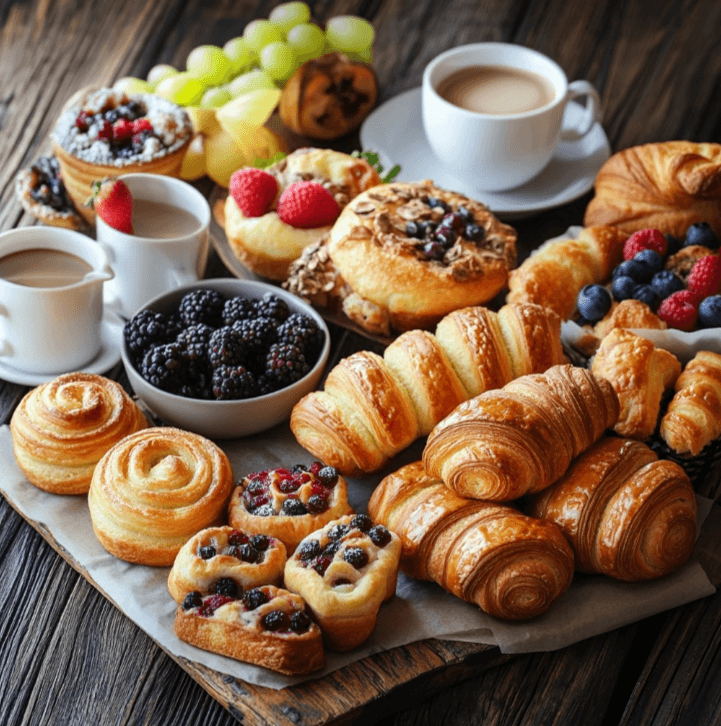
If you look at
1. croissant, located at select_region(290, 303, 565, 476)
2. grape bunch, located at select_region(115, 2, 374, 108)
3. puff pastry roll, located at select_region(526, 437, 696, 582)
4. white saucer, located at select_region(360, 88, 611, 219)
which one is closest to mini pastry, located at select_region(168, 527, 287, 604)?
croissant, located at select_region(290, 303, 565, 476)

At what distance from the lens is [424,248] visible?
2.45 meters

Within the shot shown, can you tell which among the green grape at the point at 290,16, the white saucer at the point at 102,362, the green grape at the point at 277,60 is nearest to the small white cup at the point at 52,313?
the white saucer at the point at 102,362

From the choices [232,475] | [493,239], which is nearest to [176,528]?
[232,475]

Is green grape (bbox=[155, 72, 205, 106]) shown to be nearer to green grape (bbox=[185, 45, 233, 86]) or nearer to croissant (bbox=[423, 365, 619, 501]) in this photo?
green grape (bbox=[185, 45, 233, 86])

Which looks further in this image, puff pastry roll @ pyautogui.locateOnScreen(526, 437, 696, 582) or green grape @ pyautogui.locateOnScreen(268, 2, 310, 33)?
green grape @ pyautogui.locateOnScreen(268, 2, 310, 33)

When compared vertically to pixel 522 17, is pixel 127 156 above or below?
below

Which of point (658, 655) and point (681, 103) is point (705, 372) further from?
point (681, 103)

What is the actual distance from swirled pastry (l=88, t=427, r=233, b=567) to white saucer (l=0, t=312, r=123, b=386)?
0.43m

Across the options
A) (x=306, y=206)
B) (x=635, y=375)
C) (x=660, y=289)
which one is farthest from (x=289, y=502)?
(x=660, y=289)

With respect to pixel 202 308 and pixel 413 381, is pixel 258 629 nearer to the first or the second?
pixel 413 381

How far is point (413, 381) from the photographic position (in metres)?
2.15

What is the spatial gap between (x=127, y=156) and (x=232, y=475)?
3.56 feet

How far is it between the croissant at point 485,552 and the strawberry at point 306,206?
0.94 meters

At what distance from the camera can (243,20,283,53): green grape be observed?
3.11 metres
